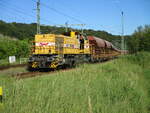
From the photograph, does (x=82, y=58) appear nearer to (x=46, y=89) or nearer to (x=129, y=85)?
(x=129, y=85)

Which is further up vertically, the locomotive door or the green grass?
the locomotive door

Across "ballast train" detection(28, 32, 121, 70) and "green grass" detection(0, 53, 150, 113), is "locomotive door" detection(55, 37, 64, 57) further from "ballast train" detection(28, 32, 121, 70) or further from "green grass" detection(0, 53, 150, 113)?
"green grass" detection(0, 53, 150, 113)

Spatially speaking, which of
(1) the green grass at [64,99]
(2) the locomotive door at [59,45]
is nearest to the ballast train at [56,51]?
(2) the locomotive door at [59,45]

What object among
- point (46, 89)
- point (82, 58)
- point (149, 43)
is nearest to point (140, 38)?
point (149, 43)

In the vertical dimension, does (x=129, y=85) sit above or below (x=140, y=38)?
below

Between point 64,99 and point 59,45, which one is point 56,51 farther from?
point 64,99

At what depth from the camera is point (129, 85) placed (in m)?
9.16

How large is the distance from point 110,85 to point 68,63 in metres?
9.62

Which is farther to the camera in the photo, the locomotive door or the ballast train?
the locomotive door

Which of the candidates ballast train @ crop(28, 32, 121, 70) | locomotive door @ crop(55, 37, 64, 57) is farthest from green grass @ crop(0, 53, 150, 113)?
locomotive door @ crop(55, 37, 64, 57)

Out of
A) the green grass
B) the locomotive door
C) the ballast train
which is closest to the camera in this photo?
the green grass

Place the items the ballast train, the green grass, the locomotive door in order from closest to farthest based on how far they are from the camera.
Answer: the green grass, the ballast train, the locomotive door

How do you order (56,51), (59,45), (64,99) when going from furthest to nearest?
(59,45), (56,51), (64,99)

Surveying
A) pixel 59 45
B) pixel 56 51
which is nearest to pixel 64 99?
pixel 56 51
